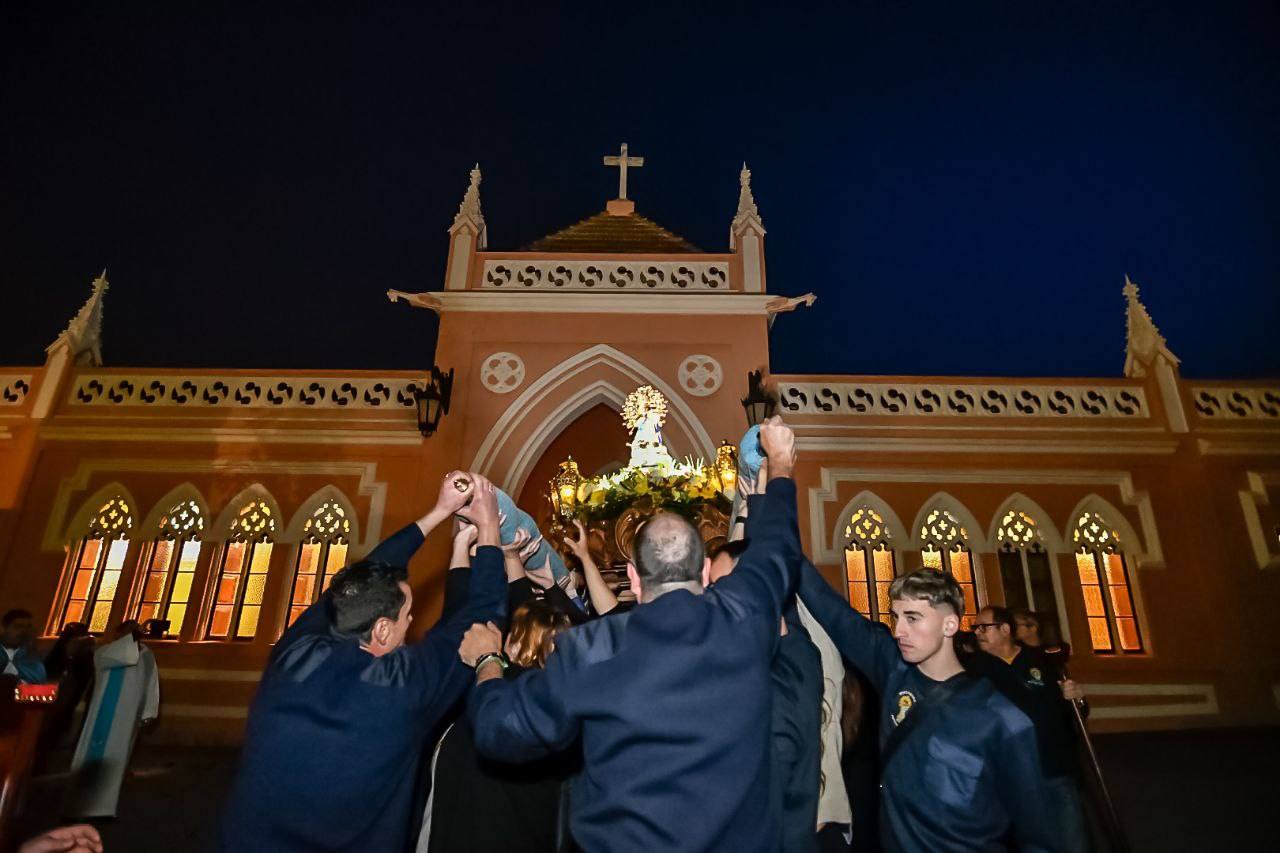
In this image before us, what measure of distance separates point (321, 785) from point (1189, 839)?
624 centimetres

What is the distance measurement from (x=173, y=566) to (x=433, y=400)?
425 cm

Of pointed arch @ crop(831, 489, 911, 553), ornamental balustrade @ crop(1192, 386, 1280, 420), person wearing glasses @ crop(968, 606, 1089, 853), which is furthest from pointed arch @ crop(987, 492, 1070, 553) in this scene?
person wearing glasses @ crop(968, 606, 1089, 853)

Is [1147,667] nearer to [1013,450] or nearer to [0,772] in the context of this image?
[1013,450]

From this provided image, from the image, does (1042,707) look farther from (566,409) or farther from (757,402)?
(566,409)

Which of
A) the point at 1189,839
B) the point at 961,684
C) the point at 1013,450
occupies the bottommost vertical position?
the point at 1189,839

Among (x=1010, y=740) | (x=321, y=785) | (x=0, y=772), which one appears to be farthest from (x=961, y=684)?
(x=0, y=772)

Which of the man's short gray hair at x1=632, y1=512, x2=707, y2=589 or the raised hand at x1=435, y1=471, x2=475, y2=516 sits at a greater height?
the raised hand at x1=435, y1=471, x2=475, y2=516

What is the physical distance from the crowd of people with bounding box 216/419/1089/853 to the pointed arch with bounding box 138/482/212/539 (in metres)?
8.84

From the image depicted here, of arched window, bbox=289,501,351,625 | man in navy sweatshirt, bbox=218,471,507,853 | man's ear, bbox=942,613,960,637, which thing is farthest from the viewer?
arched window, bbox=289,501,351,625

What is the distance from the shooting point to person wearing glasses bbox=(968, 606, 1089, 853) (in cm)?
260

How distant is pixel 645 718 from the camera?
177 centimetres

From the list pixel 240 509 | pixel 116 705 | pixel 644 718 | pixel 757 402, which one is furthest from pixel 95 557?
pixel 644 718

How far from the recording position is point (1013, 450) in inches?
409

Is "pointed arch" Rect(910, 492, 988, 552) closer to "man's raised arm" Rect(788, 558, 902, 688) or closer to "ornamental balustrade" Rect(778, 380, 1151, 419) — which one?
"ornamental balustrade" Rect(778, 380, 1151, 419)
